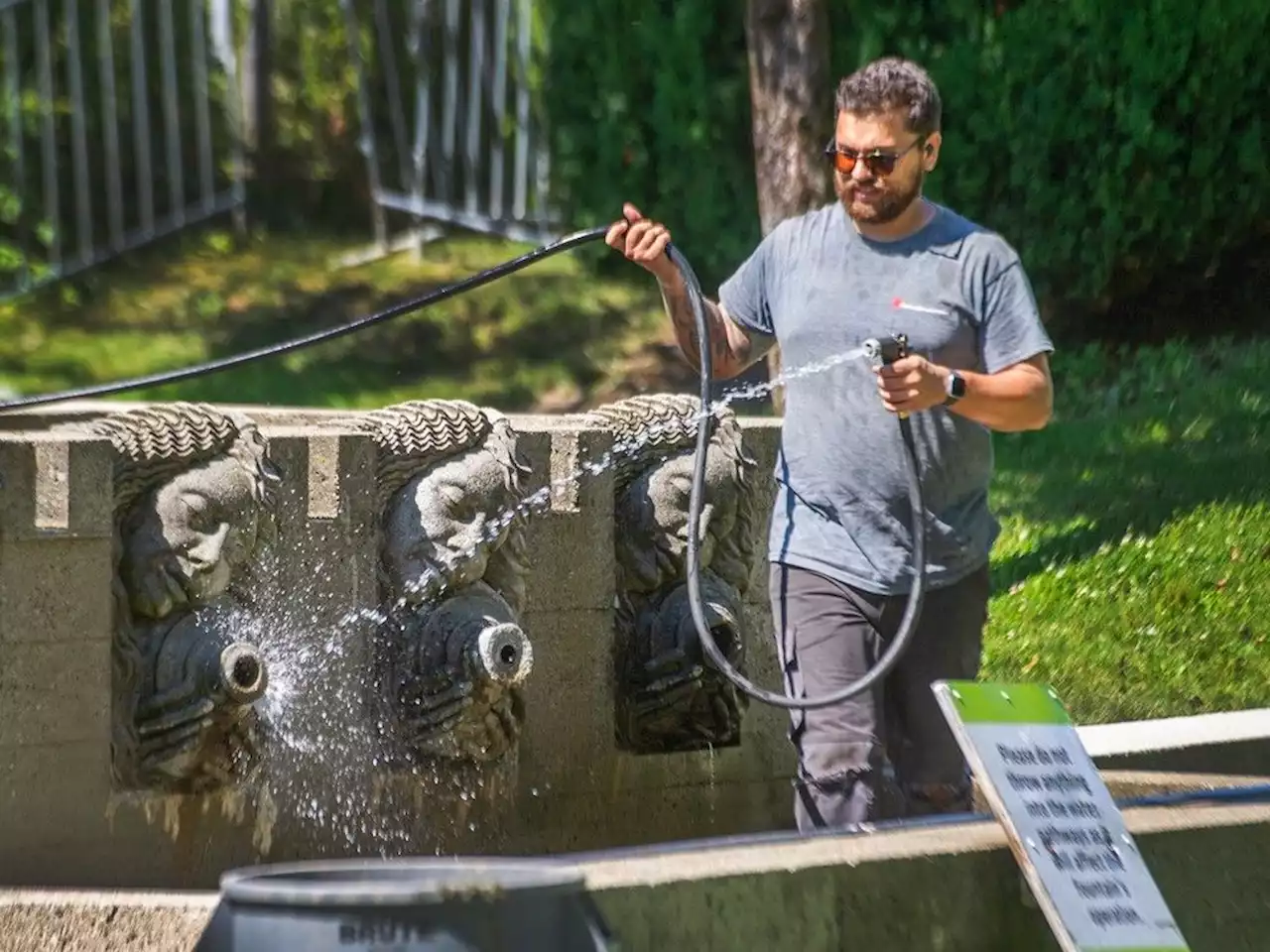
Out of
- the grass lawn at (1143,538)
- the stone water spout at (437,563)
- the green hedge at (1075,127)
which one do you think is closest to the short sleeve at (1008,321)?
the stone water spout at (437,563)

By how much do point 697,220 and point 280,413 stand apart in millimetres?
6908

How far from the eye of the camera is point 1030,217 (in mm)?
12438

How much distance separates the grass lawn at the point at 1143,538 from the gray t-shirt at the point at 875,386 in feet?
12.0

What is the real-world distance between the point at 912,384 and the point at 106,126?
11.2m

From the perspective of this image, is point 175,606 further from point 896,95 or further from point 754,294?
point 896,95

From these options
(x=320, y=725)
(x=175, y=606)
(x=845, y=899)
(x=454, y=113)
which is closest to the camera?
(x=845, y=899)

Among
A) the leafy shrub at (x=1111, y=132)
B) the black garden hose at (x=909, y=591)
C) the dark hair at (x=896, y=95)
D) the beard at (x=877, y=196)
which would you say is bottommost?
the black garden hose at (x=909, y=591)

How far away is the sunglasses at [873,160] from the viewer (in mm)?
5305

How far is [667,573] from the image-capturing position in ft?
22.1

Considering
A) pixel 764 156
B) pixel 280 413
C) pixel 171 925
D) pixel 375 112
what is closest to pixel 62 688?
pixel 171 925

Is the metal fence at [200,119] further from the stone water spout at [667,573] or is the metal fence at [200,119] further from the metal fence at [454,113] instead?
the stone water spout at [667,573]

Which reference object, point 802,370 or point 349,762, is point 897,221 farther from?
point 349,762

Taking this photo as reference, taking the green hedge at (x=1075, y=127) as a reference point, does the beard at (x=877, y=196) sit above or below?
below

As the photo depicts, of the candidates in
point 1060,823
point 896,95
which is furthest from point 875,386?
point 1060,823
